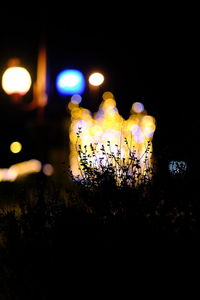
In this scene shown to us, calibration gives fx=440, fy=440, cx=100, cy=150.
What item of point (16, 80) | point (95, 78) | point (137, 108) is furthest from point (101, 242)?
point (137, 108)

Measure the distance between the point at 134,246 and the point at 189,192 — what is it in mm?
1045

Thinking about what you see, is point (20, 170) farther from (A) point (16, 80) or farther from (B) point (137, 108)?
(A) point (16, 80)

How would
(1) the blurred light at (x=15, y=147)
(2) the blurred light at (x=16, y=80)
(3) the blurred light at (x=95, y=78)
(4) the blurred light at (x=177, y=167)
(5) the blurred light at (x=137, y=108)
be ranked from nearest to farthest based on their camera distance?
(4) the blurred light at (x=177, y=167), (2) the blurred light at (x=16, y=80), (3) the blurred light at (x=95, y=78), (5) the blurred light at (x=137, y=108), (1) the blurred light at (x=15, y=147)

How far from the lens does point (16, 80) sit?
8125 mm

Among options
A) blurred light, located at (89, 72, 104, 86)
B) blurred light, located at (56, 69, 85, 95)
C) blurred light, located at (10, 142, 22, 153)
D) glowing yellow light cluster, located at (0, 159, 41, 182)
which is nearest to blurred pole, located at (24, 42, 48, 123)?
blurred light, located at (56, 69, 85, 95)

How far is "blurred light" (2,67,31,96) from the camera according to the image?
26.6 ft

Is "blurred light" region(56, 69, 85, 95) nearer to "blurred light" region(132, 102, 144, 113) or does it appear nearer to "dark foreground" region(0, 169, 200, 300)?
"dark foreground" region(0, 169, 200, 300)

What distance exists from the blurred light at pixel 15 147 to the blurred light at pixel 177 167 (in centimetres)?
2416

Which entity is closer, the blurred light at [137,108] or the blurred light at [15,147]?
the blurred light at [137,108]

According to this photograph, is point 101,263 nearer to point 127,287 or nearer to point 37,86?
point 127,287

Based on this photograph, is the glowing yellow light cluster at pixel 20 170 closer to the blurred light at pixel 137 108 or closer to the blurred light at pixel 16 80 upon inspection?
the blurred light at pixel 137 108

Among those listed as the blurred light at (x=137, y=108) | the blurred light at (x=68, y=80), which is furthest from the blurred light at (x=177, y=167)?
the blurred light at (x=137, y=108)

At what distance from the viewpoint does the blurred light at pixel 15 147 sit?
97.0 feet

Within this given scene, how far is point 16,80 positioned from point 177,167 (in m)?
3.72
